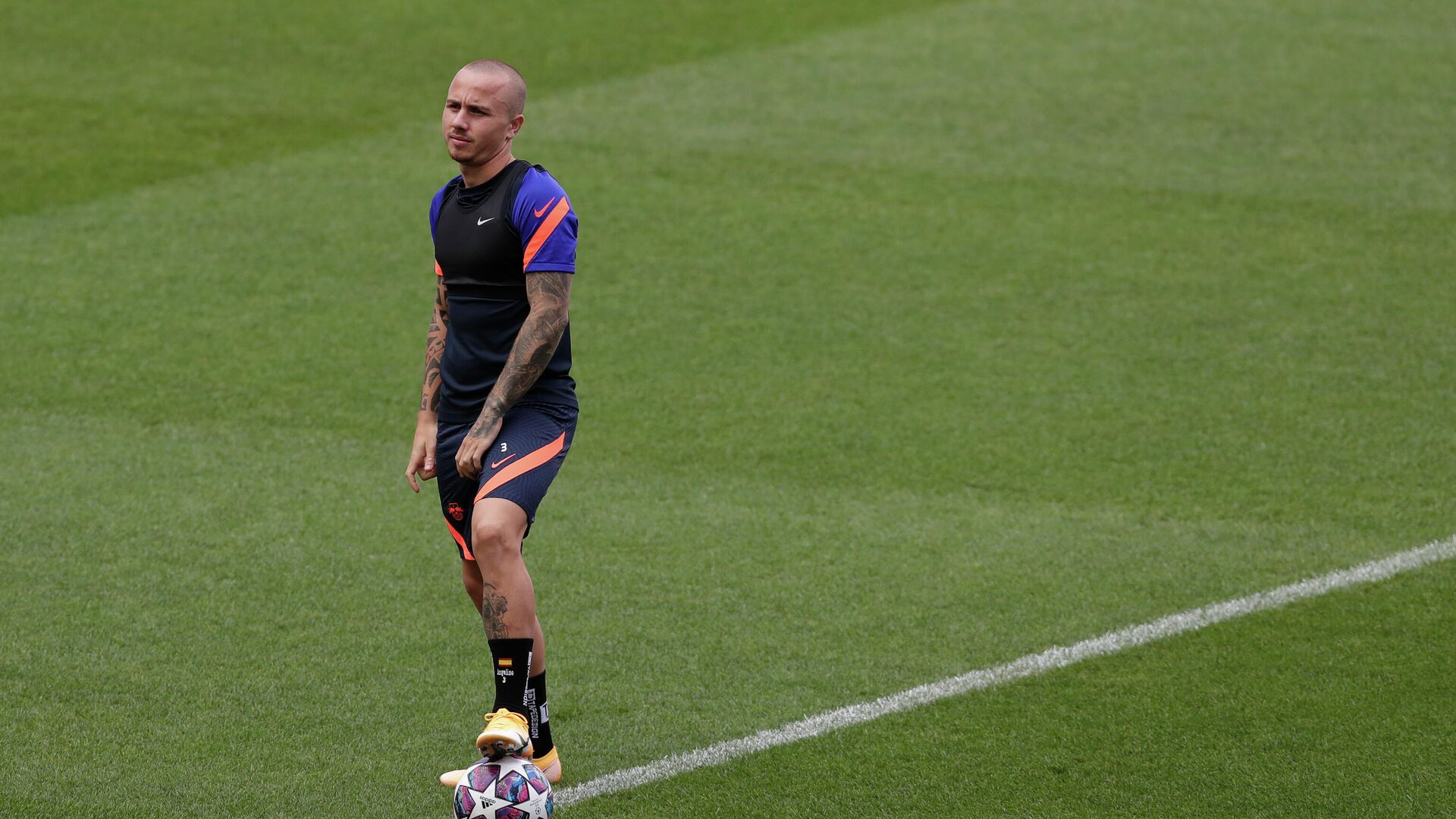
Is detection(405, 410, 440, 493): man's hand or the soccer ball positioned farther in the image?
detection(405, 410, 440, 493): man's hand

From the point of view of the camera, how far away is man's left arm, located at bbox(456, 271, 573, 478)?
4.96 metres

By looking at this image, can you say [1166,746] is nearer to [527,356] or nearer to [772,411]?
[527,356]

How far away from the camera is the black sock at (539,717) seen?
5285 millimetres

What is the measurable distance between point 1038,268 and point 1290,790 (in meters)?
6.54

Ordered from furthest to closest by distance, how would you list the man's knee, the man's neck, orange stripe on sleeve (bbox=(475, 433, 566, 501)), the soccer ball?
the man's neck, orange stripe on sleeve (bbox=(475, 433, 566, 501)), the man's knee, the soccer ball

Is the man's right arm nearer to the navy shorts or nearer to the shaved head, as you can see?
the navy shorts

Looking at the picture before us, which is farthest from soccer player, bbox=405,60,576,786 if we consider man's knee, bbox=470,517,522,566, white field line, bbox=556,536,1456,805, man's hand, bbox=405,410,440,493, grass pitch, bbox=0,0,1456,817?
grass pitch, bbox=0,0,1456,817

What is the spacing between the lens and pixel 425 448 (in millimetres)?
5410

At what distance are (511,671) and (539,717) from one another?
48 centimetres

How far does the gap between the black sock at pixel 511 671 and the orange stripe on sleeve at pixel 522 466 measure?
0.46 meters

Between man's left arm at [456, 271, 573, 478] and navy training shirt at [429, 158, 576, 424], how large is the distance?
0.19 ft

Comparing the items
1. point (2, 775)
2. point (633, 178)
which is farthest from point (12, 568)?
point (633, 178)

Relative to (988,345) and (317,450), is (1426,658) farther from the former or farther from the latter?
(317,450)

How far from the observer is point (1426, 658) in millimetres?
6227
